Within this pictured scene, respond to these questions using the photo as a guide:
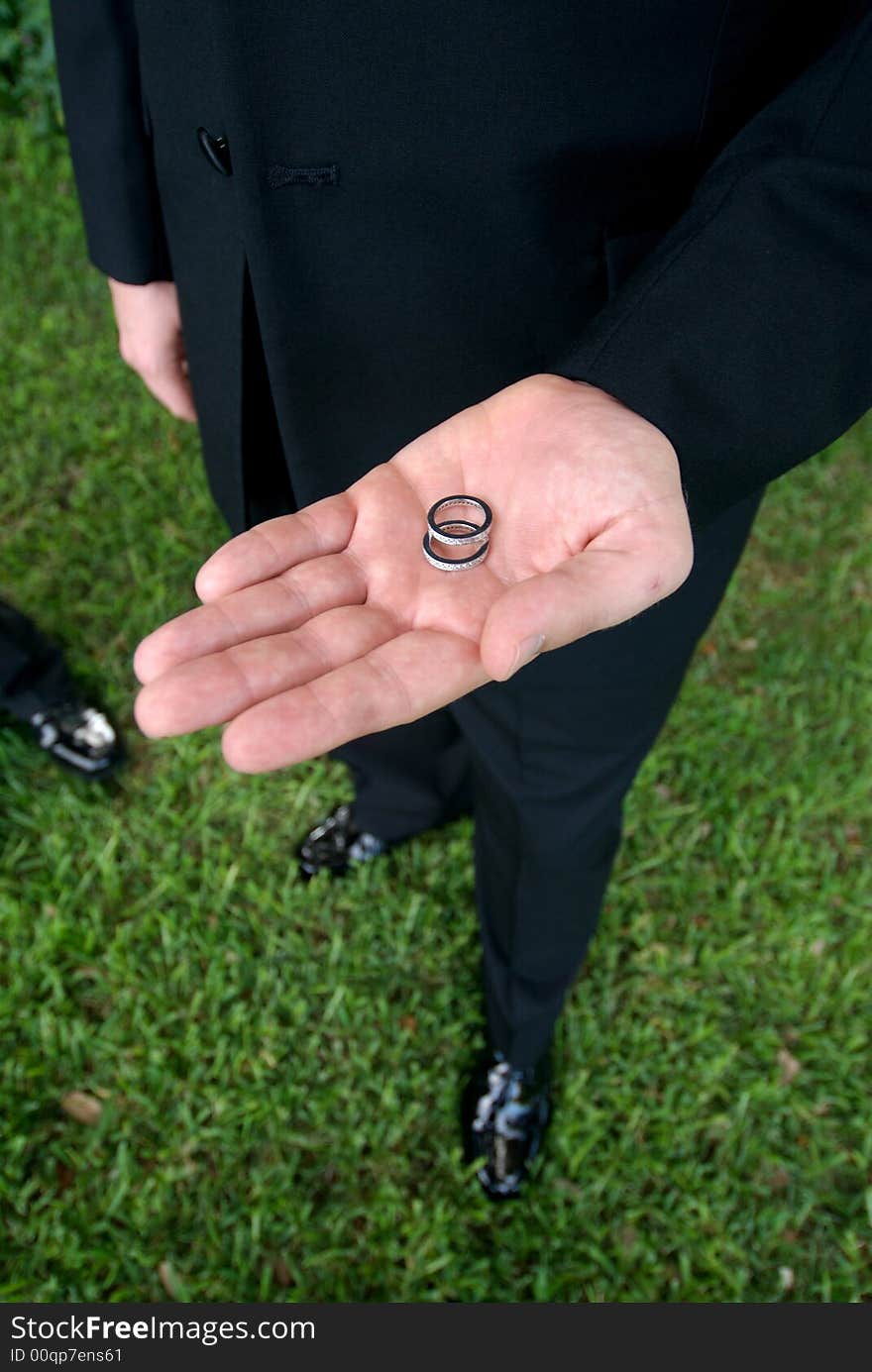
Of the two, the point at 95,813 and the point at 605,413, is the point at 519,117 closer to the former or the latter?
the point at 605,413

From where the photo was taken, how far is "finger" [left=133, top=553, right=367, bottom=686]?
53.5 inches

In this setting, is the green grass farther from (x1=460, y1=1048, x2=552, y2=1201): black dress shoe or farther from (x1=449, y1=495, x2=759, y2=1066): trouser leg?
(x1=449, y1=495, x2=759, y2=1066): trouser leg

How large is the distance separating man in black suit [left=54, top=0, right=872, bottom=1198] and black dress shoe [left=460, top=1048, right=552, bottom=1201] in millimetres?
1258

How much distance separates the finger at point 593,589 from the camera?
1230 mm

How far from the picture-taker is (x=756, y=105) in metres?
1.51

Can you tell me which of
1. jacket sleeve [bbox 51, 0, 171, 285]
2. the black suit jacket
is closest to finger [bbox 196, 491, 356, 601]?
the black suit jacket

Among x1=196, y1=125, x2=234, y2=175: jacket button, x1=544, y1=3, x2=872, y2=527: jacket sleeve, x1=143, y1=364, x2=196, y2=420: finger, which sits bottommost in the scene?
x1=143, y1=364, x2=196, y2=420: finger

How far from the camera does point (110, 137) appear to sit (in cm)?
196

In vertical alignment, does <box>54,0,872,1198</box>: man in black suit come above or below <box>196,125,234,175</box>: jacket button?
below

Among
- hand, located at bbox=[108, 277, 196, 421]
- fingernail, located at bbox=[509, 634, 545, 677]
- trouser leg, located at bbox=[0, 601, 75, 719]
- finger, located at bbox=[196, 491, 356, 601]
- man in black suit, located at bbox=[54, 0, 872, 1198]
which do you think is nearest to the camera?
fingernail, located at bbox=[509, 634, 545, 677]

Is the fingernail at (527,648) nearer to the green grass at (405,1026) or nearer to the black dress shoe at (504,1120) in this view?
the black dress shoe at (504,1120)

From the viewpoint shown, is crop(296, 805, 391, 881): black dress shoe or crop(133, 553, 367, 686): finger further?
crop(296, 805, 391, 881): black dress shoe

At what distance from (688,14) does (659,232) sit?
0.97 feet

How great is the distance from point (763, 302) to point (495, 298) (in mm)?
438
